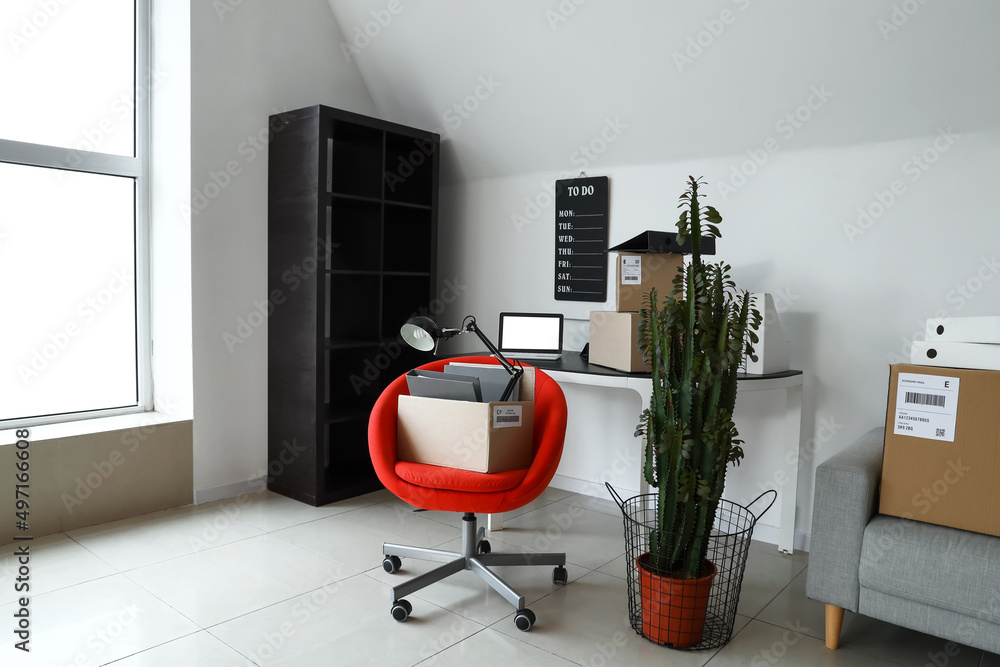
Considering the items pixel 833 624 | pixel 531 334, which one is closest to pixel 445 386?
pixel 531 334

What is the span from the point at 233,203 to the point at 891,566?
3.13 m

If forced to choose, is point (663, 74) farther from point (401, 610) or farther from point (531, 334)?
point (401, 610)

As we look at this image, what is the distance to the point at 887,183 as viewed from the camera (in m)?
2.72

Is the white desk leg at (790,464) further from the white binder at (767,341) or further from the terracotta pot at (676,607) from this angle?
the terracotta pot at (676,607)

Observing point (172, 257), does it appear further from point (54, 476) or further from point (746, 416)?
point (746, 416)

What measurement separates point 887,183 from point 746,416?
111 cm

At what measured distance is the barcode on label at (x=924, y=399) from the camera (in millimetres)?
2018
